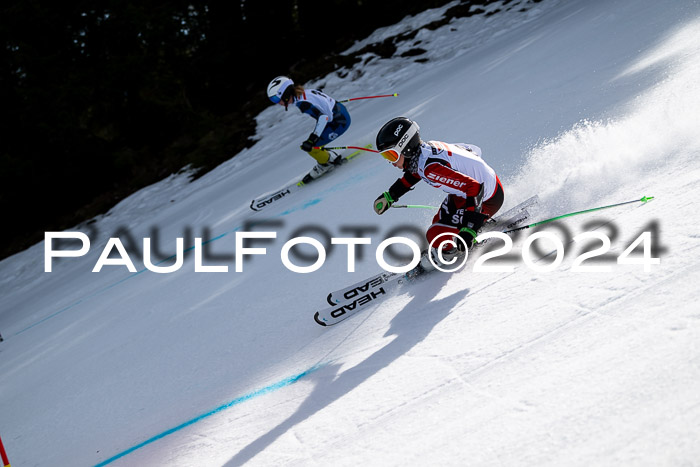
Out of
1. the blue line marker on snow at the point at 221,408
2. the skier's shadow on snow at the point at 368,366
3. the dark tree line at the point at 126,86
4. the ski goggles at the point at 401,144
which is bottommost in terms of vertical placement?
the skier's shadow on snow at the point at 368,366

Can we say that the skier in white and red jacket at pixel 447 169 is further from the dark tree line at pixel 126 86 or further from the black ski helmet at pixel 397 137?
the dark tree line at pixel 126 86

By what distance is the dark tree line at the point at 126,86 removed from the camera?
15781mm

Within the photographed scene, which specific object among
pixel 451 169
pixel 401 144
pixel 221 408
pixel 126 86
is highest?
pixel 126 86

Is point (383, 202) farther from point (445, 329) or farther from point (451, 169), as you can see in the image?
point (445, 329)

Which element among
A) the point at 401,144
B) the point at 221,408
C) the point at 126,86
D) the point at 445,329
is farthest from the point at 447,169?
the point at 126,86

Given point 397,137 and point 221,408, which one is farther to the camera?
point 397,137

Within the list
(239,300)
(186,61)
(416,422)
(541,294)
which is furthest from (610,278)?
(186,61)

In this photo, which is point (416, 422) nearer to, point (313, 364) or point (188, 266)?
point (313, 364)

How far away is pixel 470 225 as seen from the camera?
429cm

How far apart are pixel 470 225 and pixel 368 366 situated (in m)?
1.43

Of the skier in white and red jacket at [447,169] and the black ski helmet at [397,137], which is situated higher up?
the black ski helmet at [397,137]
